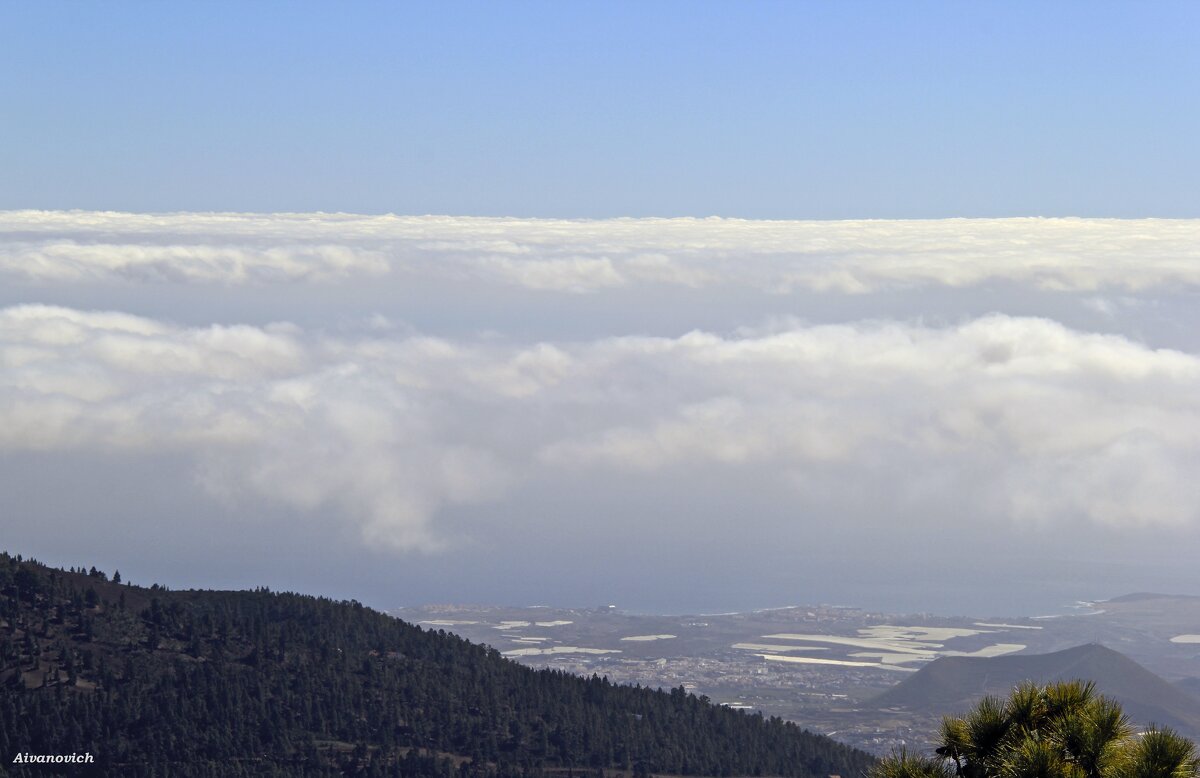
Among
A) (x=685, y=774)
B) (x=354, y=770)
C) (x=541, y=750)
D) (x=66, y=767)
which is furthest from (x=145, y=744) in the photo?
(x=685, y=774)

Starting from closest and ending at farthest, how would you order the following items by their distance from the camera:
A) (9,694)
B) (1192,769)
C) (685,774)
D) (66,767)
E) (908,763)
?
(1192,769) < (908,763) < (66,767) < (9,694) < (685,774)

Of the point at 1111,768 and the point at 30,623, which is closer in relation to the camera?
the point at 1111,768

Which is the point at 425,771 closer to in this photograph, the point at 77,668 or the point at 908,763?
the point at 77,668

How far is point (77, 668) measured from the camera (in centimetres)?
19062

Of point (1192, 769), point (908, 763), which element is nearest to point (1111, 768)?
point (1192, 769)

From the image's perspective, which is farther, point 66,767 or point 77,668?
point 77,668

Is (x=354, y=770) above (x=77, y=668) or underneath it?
underneath

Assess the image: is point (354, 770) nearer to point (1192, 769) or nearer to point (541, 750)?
point (541, 750)

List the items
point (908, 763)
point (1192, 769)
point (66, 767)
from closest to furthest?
point (1192, 769) < point (908, 763) < point (66, 767)

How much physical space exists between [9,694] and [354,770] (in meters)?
40.4

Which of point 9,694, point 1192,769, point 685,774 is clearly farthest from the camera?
point 685,774

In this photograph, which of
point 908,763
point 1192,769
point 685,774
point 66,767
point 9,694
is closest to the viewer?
point 1192,769

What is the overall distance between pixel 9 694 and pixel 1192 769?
167319 millimetres

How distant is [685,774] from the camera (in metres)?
193
